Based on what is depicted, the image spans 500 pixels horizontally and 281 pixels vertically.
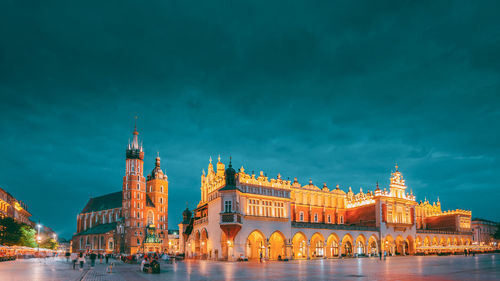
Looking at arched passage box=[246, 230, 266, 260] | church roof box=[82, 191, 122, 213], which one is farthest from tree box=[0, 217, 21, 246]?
church roof box=[82, 191, 122, 213]

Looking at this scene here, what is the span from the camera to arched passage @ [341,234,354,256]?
69.5m

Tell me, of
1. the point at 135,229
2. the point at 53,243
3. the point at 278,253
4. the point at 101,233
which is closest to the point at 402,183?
the point at 278,253

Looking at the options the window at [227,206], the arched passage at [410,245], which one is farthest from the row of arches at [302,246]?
the arched passage at [410,245]

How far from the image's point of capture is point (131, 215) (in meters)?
123

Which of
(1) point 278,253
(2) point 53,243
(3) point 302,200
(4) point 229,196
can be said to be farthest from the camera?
(2) point 53,243

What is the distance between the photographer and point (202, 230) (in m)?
66.3

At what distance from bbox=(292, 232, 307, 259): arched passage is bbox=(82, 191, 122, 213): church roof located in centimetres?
8491

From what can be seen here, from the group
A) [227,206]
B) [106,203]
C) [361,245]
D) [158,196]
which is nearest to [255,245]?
[227,206]

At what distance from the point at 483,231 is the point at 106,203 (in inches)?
4840

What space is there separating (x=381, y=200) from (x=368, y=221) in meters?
4.93

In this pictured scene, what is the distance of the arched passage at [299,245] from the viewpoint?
2506 inches

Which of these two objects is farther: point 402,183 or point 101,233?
point 101,233

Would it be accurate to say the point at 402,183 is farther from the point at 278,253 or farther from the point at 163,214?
the point at 163,214

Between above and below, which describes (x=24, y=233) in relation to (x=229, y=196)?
below
